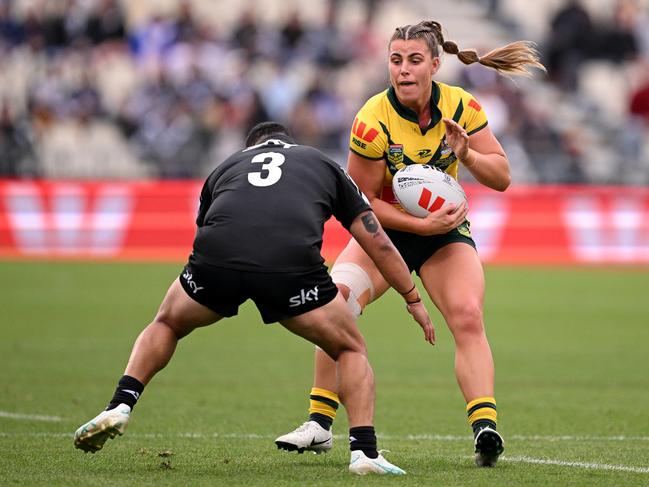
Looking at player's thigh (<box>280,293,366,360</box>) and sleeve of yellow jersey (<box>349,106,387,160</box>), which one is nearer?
player's thigh (<box>280,293,366,360</box>)

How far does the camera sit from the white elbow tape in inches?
320

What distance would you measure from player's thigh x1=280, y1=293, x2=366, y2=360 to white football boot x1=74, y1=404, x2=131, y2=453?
100cm

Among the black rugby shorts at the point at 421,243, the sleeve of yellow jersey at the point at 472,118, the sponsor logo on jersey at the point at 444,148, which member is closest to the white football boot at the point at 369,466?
the black rugby shorts at the point at 421,243

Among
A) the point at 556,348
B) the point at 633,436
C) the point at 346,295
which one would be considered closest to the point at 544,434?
the point at 633,436

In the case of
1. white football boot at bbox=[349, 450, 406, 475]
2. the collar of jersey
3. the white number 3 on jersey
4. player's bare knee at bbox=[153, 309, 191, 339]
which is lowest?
white football boot at bbox=[349, 450, 406, 475]

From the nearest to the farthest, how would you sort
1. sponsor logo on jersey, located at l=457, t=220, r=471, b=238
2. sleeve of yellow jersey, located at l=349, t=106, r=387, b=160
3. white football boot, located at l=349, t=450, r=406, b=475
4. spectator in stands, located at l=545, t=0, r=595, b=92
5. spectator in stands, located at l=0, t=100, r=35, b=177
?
1. white football boot, located at l=349, t=450, r=406, b=475
2. sleeve of yellow jersey, located at l=349, t=106, r=387, b=160
3. sponsor logo on jersey, located at l=457, t=220, r=471, b=238
4. spectator in stands, located at l=0, t=100, r=35, b=177
5. spectator in stands, located at l=545, t=0, r=595, b=92

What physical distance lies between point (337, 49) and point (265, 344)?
44.4 feet

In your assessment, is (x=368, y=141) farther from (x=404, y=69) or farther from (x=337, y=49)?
(x=337, y=49)

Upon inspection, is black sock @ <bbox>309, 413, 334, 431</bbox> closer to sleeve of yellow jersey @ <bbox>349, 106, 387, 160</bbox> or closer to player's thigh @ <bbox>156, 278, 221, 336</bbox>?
player's thigh @ <bbox>156, 278, 221, 336</bbox>

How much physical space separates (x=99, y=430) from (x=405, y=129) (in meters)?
2.58

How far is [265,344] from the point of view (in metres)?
15.1

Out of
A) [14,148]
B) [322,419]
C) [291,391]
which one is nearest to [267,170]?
[322,419]

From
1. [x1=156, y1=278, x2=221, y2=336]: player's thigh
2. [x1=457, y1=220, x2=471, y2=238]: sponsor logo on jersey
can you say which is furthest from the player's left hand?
[x1=156, y1=278, x2=221, y2=336]: player's thigh

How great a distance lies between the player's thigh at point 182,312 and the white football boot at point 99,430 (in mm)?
595
